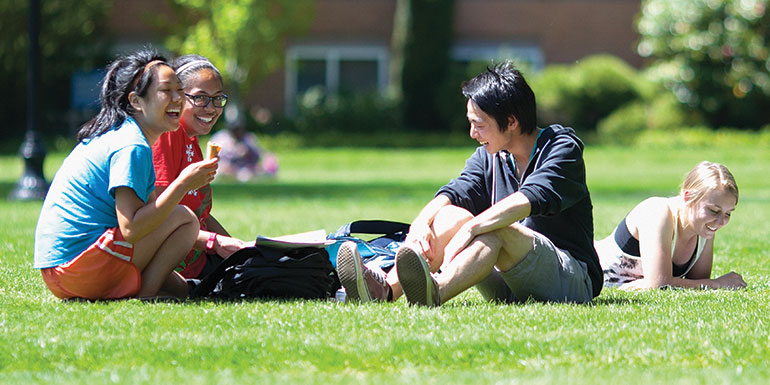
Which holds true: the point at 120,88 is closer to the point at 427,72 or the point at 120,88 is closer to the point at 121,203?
the point at 121,203

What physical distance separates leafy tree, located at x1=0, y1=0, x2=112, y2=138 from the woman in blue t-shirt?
2436 cm

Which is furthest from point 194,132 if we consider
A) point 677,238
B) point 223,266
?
point 677,238

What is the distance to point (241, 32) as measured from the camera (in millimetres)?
29359

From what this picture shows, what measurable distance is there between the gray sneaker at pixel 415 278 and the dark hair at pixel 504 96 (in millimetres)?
859

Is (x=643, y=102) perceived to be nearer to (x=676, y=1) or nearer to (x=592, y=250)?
(x=676, y=1)

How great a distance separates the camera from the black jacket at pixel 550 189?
5316 millimetres

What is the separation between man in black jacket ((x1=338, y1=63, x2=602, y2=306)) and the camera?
208 inches

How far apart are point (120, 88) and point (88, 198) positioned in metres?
0.60

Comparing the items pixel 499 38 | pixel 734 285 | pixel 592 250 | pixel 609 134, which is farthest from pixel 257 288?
pixel 499 38

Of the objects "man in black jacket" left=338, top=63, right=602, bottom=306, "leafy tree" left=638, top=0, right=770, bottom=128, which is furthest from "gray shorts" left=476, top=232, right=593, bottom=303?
"leafy tree" left=638, top=0, right=770, bottom=128

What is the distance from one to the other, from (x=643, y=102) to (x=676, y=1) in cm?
345

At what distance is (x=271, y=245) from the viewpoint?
572cm

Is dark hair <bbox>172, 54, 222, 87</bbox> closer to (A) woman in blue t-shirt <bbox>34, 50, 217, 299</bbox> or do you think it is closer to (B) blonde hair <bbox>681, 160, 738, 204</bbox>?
(A) woman in blue t-shirt <bbox>34, 50, 217, 299</bbox>

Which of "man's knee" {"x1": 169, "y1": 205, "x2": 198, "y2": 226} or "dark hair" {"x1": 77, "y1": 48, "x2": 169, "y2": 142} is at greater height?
"dark hair" {"x1": 77, "y1": 48, "x2": 169, "y2": 142}
